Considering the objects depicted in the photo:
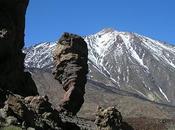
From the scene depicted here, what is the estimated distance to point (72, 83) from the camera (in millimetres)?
58562

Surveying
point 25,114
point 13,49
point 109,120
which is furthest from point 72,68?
point 25,114

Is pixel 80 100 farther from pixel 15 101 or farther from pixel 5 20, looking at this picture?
pixel 15 101

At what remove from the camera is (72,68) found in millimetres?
59688

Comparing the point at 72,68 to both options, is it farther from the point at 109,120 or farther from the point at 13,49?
the point at 109,120

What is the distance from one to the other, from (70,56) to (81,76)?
250cm

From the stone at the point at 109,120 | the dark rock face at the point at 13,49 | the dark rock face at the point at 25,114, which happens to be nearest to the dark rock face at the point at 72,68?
the dark rock face at the point at 13,49

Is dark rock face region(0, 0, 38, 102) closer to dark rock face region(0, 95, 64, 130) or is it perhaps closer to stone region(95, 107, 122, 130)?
dark rock face region(0, 95, 64, 130)

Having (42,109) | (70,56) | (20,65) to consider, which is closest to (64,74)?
(70,56)

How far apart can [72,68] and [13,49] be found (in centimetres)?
2022

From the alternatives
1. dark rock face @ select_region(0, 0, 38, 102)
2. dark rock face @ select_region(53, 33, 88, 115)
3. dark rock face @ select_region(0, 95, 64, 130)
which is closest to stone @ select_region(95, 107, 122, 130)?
dark rock face @ select_region(0, 95, 64, 130)

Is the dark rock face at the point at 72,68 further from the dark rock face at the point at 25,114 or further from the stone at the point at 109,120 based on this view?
the dark rock face at the point at 25,114

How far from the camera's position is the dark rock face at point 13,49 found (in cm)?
3723

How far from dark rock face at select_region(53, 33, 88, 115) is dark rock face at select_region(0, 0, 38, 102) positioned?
11811 millimetres

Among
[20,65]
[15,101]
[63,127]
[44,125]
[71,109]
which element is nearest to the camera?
[15,101]
